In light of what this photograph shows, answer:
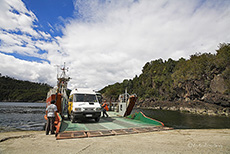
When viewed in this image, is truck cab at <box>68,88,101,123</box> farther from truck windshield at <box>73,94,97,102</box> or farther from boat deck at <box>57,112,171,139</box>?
boat deck at <box>57,112,171,139</box>

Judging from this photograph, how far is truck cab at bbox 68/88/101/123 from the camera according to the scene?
10.0 meters

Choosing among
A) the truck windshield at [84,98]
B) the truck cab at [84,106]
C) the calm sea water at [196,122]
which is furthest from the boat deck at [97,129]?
the calm sea water at [196,122]

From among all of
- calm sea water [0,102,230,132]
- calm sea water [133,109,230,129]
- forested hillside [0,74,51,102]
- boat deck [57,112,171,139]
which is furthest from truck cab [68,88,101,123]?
forested hillside [0,74,51,102]

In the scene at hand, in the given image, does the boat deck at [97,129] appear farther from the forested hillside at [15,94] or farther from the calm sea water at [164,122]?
the forested hillside at [15,94]

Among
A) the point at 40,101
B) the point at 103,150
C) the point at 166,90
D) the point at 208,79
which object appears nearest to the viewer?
the point at 103,150

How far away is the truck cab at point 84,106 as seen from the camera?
33.0 feet

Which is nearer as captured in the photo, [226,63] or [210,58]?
[226,63]

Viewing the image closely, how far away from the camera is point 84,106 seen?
33.8ft

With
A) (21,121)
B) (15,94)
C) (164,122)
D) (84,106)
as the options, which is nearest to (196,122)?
(164,122)

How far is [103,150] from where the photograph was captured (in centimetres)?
511

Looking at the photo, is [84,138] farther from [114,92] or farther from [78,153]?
[114,92]

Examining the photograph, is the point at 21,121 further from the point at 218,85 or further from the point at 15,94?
the point at 15,94

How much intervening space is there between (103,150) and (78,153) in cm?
88

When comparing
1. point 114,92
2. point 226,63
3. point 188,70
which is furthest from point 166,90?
point 114,92
